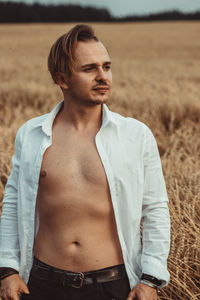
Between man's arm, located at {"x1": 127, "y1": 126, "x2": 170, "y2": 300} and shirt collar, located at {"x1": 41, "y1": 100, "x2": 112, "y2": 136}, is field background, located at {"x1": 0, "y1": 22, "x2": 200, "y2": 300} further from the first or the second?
shirt collar, located at {"x1": 41, "y1": 100, "x2": 112, "y2": 136}

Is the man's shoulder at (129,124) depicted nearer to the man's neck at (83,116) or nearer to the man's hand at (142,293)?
the man's neck at (83,116)

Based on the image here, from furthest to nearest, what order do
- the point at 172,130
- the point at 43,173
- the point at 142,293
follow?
1. the point at 172,130
2. the point at 43,173
3. the point at 142,293

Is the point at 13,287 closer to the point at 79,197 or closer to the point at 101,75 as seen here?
the point at 79,197

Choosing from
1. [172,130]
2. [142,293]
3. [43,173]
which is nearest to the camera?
[142,293]

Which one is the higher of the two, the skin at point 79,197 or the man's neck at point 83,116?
the man's neck at point 83,116

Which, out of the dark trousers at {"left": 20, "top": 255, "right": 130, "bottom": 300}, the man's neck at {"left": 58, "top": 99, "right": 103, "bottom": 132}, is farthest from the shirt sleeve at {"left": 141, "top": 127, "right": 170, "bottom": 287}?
the man's neck at {"left": 58, "top": 99, "right": 103, "bottom": 132}

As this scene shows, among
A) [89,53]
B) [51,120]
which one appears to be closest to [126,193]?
[51,120]

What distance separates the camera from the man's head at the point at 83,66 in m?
1.34

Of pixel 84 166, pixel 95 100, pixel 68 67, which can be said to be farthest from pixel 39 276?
pixel 68 67

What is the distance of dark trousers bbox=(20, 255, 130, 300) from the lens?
4.15ft

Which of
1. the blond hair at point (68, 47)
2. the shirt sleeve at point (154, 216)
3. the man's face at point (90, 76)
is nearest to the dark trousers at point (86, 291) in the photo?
the shirt sleeve at point (154, 216)

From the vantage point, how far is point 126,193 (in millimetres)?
1312

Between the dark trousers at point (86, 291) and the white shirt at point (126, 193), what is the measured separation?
50mm

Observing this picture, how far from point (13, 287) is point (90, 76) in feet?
2.71
